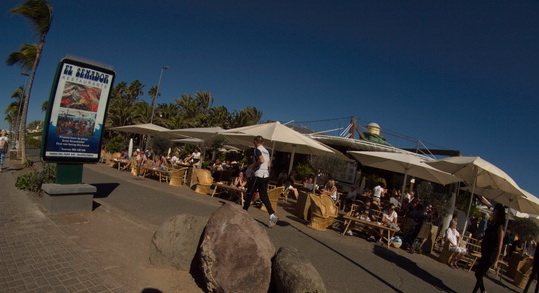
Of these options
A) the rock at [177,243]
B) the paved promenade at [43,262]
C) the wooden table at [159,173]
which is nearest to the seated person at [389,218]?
the rock at [177,243]

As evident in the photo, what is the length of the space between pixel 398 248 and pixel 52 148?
8.25 meters

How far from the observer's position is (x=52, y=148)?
A: 5449 millimetres

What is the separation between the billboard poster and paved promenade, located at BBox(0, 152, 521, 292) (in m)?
1.22

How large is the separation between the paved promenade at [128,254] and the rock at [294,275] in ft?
3.14

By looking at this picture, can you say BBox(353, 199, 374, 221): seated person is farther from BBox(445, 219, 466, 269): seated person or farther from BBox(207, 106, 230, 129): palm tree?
BBox(207, 106, 230, 129): palm tree

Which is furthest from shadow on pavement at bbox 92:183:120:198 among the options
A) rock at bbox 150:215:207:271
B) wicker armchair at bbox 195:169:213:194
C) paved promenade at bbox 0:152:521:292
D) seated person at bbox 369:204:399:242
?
seated person at bbox 369:204:399:242

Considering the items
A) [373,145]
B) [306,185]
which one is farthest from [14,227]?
[373,145]

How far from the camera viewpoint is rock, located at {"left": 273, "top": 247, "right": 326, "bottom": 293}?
2.89m

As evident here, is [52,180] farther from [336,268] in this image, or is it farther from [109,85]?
[336,268]

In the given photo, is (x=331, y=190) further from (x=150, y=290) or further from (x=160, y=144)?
(x=160, y=144)

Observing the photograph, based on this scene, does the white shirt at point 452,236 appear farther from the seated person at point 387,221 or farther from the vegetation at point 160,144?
the vegetation at point 160,144

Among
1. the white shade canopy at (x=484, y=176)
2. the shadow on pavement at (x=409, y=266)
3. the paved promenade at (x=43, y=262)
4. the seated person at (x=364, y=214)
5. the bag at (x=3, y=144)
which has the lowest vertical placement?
the paved promenade at (x=43, y=262)

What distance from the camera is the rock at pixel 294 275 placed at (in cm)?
289

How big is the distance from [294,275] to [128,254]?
8.26ft
